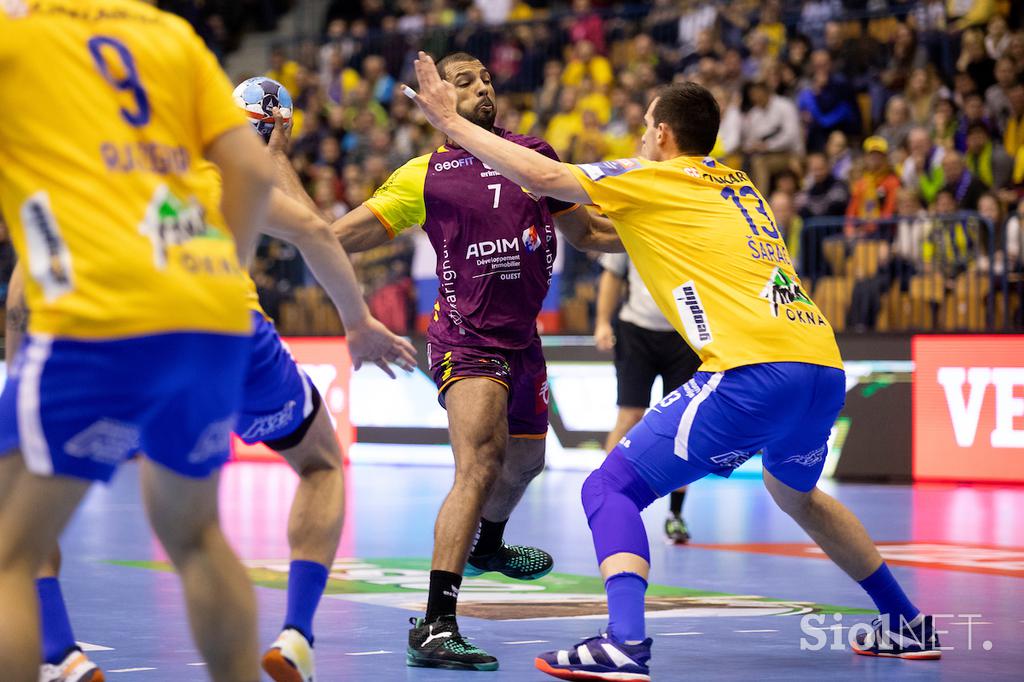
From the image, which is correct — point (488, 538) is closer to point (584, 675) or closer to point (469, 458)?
point (469, 458)

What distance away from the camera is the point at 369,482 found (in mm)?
13242

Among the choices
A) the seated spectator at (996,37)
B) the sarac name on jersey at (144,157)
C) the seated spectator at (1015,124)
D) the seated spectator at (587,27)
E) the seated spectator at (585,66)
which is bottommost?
the sarac name on jersey at (144,157)

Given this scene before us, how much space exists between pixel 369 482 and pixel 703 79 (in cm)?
646

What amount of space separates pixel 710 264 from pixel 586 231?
1225 mm

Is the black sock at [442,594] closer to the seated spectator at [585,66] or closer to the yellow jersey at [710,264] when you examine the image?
the yellow jersey at [710,264]

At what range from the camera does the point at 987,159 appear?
14.3 m

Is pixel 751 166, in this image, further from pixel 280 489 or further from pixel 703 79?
pixel 280 489

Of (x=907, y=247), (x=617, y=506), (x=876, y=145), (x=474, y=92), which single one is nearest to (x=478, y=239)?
(x=474, y=92)

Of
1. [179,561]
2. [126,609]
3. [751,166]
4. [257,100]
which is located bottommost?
[126,609]

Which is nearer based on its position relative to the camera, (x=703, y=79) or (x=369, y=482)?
(x=369, y=482)

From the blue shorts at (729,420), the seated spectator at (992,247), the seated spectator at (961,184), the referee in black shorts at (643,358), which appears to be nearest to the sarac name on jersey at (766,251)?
the blue shorts at (729,420)

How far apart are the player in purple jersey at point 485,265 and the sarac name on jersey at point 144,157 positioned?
258cm

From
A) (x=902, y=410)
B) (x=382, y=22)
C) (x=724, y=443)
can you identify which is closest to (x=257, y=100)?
(x=724, y=443)

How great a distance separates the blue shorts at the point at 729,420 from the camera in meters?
5.07
